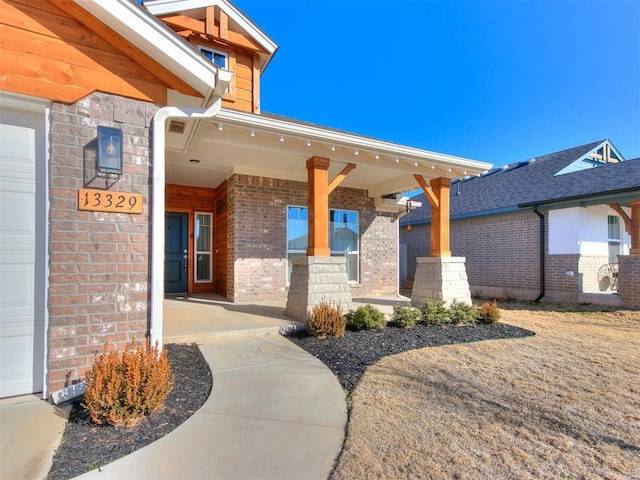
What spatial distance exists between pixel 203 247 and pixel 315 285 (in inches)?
188

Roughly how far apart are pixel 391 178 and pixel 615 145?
12844 millimetres

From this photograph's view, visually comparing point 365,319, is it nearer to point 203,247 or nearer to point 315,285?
point 315,285

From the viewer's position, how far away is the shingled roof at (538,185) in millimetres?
9664

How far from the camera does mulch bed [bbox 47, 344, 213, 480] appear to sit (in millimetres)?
1998

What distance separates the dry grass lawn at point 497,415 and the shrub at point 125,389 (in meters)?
1.46

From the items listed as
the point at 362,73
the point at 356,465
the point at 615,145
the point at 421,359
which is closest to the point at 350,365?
the point at 421,359

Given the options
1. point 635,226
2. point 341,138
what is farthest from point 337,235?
point 635,226

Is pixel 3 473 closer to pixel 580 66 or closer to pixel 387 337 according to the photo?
pixel 387 337

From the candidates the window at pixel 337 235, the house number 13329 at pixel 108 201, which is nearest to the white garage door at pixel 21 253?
the house number 13329 at pixel 108 201

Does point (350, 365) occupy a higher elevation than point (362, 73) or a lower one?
lower

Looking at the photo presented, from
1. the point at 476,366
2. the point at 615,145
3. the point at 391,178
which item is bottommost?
the point at 476,366

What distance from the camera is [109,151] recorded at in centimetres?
292

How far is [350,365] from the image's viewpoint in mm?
3945

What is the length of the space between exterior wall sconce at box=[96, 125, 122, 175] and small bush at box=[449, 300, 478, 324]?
5.73 meters
